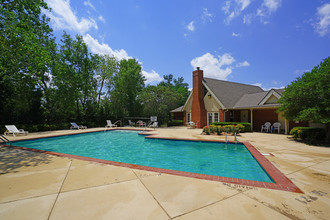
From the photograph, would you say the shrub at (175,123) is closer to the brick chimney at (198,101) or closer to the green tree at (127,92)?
the brick chimney at (198,101)

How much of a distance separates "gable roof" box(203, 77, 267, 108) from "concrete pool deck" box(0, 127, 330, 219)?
14.7 meters

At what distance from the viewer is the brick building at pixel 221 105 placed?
17000 mm

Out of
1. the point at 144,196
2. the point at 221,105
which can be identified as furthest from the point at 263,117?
the point at 144,196

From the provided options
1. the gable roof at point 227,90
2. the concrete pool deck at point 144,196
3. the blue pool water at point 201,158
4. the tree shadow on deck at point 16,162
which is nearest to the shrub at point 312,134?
the blue pool water at point 201,158

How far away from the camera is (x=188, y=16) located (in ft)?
41.1

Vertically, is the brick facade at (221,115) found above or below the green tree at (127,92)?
below

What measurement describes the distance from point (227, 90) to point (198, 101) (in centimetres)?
459

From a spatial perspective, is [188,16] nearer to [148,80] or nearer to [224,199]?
[224,199]

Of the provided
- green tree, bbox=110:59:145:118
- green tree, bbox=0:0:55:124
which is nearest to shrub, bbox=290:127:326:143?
green tree, bbox=0:0:55:124

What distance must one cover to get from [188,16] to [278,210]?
537 inches

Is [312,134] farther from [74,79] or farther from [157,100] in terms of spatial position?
[74,79]

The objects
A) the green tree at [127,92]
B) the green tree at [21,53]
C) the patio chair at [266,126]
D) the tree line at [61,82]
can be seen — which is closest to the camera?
the green tree at [21,53]

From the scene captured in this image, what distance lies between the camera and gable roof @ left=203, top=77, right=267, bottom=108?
1862 centimetres

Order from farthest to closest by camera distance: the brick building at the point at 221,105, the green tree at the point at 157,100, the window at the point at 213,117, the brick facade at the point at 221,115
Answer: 1. the green tree at the point at 157,100
2. the window at the point at 213,117
3. the brick facade at the point at 221,115
4. the brick building at the point at 221,105
